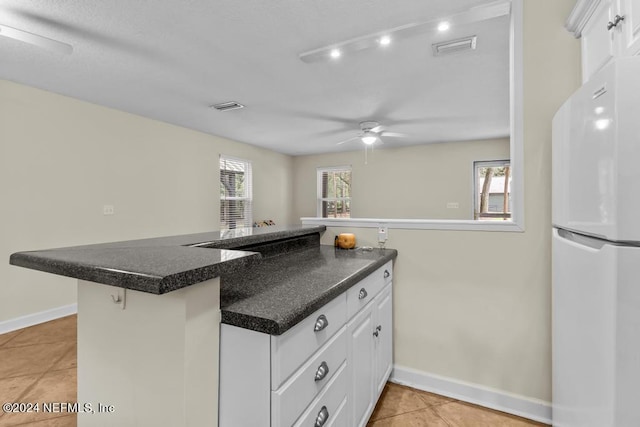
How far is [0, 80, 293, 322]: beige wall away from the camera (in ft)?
9.83

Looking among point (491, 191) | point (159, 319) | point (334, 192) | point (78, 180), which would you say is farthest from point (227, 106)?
point (491, 191)

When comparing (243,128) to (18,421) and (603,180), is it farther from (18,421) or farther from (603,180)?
(603,180)

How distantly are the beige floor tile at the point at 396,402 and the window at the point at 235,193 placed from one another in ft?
13.6


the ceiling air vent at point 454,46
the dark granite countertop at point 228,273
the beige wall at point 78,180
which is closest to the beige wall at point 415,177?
the beige wall at point 78,180

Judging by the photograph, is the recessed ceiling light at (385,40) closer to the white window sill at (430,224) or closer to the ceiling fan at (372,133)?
the white window sill at (430,224)

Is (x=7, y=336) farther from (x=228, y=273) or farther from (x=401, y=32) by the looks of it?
(x=401, y=32)

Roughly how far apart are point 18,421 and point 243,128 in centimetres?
395

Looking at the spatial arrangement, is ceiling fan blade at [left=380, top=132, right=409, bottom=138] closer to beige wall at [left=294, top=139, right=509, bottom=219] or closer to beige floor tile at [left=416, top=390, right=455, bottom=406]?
beige wall at [left=294, top=139, right=509, bottom=219]

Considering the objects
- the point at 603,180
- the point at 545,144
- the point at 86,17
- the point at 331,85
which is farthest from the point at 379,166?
the point at 603,180

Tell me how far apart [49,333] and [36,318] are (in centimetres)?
45

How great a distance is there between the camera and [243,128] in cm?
469

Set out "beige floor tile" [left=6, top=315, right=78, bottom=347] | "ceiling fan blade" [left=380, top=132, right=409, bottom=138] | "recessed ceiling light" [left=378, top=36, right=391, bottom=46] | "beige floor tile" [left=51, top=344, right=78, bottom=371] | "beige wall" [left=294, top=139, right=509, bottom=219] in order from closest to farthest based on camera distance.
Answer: "recessed ceiling light" [left=378, top=36, right=391, bottom=46] < "beige floor tile" [left=51, top=344, right=78, bottom=371] < "beige floor tile" [left=6, top=315, right=78, bottom=347] < "ceiling fan blade" [left=380, top=132, right=409, bottom=138] < "beige wall" [left=294, top=139, right=509, bottom=219]

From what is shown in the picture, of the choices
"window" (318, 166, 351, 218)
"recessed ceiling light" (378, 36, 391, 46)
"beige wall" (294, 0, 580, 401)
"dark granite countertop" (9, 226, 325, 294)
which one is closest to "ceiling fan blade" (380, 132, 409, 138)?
"window" (318, 166, 351, 218)

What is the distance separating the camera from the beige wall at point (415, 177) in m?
5.56
